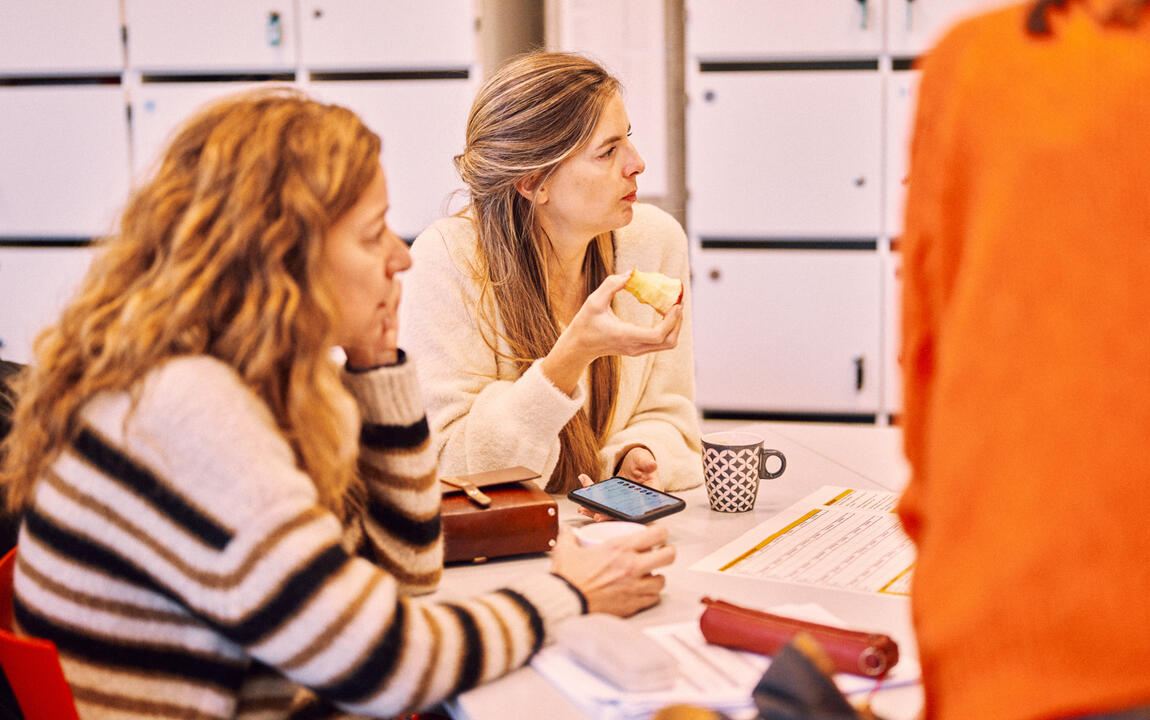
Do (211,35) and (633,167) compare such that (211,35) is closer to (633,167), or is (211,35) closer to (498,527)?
(633,167)

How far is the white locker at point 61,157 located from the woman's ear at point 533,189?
2.08m

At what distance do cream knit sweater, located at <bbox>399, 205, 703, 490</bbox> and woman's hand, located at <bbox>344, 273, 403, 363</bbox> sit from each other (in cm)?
40

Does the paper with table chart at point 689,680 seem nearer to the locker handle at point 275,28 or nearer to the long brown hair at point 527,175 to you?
the long brown hair at point 527,175

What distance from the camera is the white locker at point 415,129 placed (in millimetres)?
3229

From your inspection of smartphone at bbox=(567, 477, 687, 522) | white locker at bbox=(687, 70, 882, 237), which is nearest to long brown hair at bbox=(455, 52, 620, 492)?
smartphone at bbox=(567, 477, 687, 522)

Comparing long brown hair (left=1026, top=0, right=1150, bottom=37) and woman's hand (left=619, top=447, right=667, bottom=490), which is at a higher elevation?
long brown hair (left=1026, top=0, right=1150, bottom=37)

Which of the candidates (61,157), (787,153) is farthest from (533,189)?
(61,157)

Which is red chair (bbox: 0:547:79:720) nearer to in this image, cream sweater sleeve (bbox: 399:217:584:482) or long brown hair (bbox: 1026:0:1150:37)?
cream sweater sleeve (bbox: 399:217:584:482)

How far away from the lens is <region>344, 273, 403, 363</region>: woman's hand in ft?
3.59

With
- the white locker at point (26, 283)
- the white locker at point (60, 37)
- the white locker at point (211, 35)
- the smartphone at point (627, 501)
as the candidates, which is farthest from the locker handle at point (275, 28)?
A: the smartphone at point (627, 501)

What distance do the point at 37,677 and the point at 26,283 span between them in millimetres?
3046

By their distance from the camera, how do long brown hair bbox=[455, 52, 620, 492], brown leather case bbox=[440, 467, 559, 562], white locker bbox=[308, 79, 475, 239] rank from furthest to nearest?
white locker bbox=[308, 79, 475, 239] → long brown hair bbox=[455, 52, 620, 492] → brown leather case bbox=[440, 467, 559, 562]

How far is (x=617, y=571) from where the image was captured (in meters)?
1.08

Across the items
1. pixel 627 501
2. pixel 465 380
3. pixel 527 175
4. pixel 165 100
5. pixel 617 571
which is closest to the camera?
pixel 617 571
